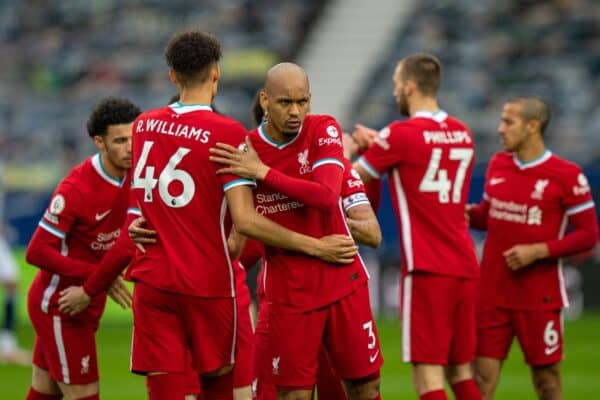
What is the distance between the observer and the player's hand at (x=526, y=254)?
29.3ft

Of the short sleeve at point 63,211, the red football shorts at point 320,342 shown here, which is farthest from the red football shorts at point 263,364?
the short sleeve at point 63,211

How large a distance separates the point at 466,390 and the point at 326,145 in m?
2.54

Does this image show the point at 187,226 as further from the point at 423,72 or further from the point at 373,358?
the point at 423,72

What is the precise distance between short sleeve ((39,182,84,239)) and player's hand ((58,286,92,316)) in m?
0.35

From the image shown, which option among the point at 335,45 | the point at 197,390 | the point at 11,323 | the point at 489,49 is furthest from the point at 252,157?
the point at 335,45

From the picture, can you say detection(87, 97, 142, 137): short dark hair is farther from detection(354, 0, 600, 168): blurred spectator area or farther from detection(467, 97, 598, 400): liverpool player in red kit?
detection(354, 0, 600, 168): blurred spectator area

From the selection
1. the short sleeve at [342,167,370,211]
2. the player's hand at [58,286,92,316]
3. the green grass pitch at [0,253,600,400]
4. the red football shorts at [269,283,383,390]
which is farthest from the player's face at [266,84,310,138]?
the green grass pitch at [0,253,600,400]

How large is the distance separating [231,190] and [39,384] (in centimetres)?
253

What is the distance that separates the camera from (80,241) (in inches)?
314

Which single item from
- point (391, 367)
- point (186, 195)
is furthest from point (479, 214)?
point (391, 367)

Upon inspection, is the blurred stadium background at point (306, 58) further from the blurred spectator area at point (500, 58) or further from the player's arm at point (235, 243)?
the player's arm at point (235, 243)

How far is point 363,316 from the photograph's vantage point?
22.7ft

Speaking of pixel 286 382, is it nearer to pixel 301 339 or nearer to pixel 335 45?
pixel 301 339

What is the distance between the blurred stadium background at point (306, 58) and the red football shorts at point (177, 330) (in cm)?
1328
